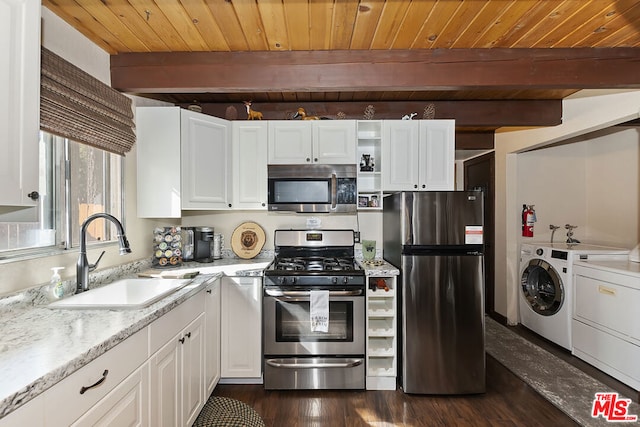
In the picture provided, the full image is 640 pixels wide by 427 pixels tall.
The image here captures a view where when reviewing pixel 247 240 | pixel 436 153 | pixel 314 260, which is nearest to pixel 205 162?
pixel 247 240

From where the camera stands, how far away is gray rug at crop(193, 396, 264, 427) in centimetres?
193

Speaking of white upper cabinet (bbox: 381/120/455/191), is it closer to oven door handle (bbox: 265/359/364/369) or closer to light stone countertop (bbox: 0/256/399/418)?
oven door handle (bbox: 265/359/364/369)

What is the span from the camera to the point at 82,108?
5.90 ft

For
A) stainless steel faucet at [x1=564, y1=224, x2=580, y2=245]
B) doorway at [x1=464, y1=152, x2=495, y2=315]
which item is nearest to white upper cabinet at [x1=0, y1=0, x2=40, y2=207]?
doorway at [x1=464, y1=152, x2=495, y2=315]

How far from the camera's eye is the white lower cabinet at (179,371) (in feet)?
4.72

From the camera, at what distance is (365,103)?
295cm

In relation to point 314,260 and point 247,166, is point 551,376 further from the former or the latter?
point 247,166

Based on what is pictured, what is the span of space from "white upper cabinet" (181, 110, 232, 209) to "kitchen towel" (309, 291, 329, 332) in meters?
1.09

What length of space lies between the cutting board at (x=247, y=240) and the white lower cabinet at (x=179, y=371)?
0.91m

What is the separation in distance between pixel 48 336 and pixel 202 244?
160 cm

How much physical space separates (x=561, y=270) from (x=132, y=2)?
397 centimetres

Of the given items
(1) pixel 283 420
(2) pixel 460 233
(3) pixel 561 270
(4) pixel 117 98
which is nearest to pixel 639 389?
(3) pixel 561 270

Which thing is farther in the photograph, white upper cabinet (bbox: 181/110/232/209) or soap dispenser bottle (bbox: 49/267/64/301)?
white upper cabinet (bbox: 181/110/232/209)

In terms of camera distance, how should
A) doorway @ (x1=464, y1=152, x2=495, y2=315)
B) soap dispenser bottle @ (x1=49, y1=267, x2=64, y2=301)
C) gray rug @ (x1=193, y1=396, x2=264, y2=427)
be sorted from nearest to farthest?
soap dispenser bottle @ (x1=49, y1=267, x2=64, y2=301)
gray rug @ (x1=193, y1=396, x2=264, y2=427)
doorway @ (x1=464, y1=152, x2=495, y2=315)
